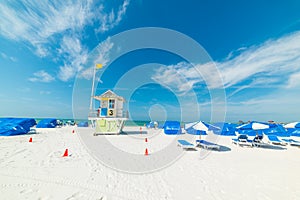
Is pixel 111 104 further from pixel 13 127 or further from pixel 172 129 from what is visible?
pixel 13 127

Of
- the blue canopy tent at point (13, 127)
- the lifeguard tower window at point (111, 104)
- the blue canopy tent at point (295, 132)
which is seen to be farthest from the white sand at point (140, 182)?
the blue canopy tent at point (295, 132)

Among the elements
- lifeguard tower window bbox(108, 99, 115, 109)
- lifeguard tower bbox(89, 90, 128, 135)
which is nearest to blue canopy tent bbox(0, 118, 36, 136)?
lifeguard tower bbox(89, 90, 128, 135)

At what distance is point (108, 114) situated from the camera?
50.4 feet

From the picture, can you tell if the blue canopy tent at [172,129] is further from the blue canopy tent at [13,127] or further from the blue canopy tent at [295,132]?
the blue canopy tent at [13,127]

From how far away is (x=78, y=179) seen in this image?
14.0ft

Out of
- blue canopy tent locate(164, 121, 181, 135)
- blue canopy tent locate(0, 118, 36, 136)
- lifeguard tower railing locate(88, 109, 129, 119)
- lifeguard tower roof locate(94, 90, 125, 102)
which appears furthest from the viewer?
blue canopy tent locate(164, 121, 181, 135)

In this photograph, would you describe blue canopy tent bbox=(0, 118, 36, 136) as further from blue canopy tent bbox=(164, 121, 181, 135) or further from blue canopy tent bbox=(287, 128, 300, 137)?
blue canopy tent bbox=(287, 128, 300, 137)

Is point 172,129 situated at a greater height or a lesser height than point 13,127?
lesser

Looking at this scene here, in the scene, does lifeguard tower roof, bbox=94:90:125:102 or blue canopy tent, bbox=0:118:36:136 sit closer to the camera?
blue canopy tent, bbox=0:118:36:136

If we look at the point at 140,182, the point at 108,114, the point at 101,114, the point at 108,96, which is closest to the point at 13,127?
the point at 101,114

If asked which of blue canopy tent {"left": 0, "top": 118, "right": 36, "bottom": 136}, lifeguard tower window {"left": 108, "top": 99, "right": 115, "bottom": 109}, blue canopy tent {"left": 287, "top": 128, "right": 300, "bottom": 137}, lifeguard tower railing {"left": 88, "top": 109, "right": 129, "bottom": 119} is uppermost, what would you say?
lifeguard tower window {"left": 108, "top": 99, "right": 115, "bottom": 109}

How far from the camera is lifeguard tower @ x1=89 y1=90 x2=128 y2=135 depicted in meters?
15.3

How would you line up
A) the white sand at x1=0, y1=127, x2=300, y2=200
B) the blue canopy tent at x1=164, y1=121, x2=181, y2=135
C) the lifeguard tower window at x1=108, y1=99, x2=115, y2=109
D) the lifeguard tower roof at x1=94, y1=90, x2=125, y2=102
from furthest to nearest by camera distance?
the blue canopy tent at x1=164, y1=121, x2=181, y2=135, the lifeguard tower window at x1=108, y1=99, x2=115, y2=109, the lifeguard tower roof at x1=94, y1=90, x2=125, y2=102, the white sand at x1=0, y1=127, x2=300, y2=200

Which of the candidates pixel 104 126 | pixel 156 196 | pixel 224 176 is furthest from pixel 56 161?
pixel 104 126
